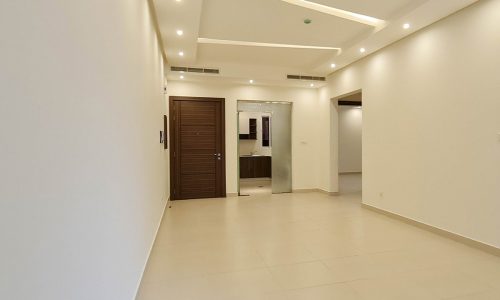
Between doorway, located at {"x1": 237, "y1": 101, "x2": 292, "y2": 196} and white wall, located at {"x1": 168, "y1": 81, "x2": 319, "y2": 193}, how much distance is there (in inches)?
7.8

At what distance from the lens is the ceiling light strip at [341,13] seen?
3875mm

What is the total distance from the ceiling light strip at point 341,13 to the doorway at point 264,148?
3642mm

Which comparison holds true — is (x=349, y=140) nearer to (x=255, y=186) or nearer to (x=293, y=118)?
(x=293, y=118)

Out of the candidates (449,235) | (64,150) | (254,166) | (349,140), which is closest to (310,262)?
(449,235)

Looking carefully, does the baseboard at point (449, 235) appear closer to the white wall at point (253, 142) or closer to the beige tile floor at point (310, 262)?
the beige tile floor at point (310, 262)

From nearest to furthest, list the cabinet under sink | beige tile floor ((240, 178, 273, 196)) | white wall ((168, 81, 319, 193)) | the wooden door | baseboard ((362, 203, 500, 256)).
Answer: baseboard ((362, 203, 500, 256)), the wooden door, white wall ((168, 81, 319, 193)), beige tile floor ((240, 178, 273, 196)), the cabinet under sink

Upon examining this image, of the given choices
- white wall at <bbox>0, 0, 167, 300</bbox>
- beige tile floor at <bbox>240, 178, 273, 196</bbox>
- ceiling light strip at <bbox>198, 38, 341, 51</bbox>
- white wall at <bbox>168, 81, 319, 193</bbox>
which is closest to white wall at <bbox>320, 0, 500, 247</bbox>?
ceiling light strip at <bbox>198, 38, 341, 51</bbox>

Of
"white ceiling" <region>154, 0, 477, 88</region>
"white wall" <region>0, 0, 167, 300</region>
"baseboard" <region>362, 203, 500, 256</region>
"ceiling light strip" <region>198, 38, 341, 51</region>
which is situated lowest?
"baseboard" <region>362, 203, 500, 256</region>

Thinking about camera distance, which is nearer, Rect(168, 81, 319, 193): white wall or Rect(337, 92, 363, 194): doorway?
Rect(168, 81, 319, 193): white wall

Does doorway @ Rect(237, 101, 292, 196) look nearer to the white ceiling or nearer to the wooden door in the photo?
the wooden door

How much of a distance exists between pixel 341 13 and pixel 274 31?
113 centimetres

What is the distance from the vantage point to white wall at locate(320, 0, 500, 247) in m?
3.48

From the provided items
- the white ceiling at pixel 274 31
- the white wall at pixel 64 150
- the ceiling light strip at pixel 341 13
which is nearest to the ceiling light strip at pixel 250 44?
the white ceiling at pixel 274 31

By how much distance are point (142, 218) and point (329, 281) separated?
2108mm
